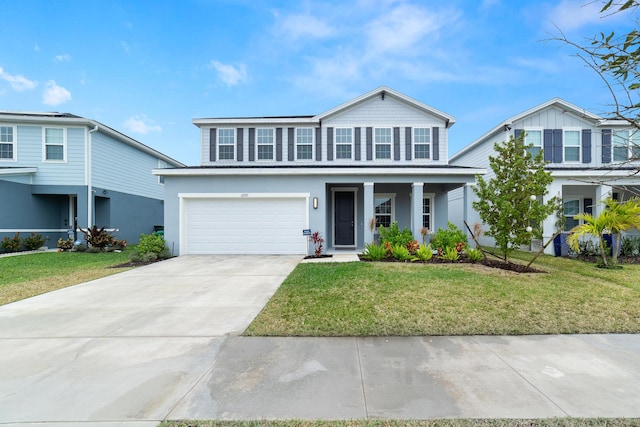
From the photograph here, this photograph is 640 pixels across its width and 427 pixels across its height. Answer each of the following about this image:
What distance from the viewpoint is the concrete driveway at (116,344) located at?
2.38 metres

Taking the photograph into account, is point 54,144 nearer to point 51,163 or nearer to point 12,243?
point 51,163

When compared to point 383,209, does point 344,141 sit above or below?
above

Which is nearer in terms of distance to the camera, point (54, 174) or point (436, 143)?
point (436, 143)

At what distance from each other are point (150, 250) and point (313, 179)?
20.7 ft

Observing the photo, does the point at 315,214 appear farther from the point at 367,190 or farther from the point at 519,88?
the point at 519,88

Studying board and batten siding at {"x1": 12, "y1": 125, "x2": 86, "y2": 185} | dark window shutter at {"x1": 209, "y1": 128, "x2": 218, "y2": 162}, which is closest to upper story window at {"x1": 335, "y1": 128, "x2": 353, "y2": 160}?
dark window shutter at {"x1": 209, "y1": 128, "x2": 218, "y2": 162}

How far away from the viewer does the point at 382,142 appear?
12.6 m

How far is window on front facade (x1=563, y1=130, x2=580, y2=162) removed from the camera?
12781mm

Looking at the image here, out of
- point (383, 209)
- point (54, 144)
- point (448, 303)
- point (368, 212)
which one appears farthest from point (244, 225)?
point (54, 144)

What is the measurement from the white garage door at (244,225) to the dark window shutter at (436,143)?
20.9ft

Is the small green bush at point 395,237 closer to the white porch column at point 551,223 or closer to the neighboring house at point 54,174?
the white porch column at point 551,223

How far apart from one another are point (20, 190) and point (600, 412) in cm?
1847

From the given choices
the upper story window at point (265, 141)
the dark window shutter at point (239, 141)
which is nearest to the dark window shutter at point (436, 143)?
the upper story window at point (265, 141)

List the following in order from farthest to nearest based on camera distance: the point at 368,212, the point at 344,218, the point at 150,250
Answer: the point at 344,218, the point at 368,212, the point at 150,250
